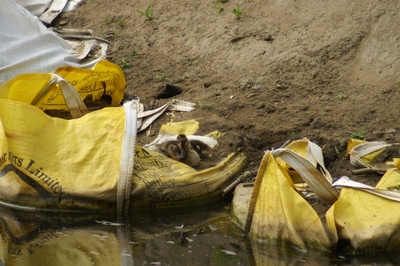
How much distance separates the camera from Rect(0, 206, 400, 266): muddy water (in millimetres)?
3453

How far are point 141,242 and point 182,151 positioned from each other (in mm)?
755

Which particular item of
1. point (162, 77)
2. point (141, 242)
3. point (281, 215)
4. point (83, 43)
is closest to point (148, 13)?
point (83, 43)

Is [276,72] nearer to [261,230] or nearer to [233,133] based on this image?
[233,133]

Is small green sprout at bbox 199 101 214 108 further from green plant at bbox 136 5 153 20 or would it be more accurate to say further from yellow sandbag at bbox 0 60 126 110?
green plant at bbox 136 5 153 20

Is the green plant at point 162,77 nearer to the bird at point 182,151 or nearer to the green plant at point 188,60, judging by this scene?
the green plant at point 188,60

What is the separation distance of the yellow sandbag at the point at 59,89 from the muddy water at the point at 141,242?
2.50 ft

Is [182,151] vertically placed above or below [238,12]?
below

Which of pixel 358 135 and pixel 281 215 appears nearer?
pixel 281 215

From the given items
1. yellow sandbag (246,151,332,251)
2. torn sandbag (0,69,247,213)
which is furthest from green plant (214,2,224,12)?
yellow sandbag (246,151,332,251)

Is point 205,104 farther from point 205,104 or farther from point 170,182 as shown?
point 170,182

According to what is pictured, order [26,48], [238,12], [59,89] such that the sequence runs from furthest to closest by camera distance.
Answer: [238,12] → [26,48] → [59,89]

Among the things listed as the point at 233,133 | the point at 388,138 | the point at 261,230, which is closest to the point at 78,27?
the point at 233,133

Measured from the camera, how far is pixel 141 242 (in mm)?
3711

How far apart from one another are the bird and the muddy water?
12.7 inches
